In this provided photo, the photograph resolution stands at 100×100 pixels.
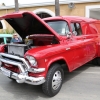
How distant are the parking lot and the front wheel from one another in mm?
150

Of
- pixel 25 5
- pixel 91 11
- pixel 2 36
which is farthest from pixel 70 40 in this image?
pixel 25 5

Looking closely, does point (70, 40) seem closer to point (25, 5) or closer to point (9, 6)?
point (25, 5)

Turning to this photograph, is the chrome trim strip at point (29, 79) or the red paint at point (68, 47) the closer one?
the chrome trim strip at point (29, 79)

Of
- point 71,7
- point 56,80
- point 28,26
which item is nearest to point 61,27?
point 28,26

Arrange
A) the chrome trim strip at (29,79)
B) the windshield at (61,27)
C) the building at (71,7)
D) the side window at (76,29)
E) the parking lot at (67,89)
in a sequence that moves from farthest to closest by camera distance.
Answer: the building at (71,7)
the side window at (76,29)
the windshield at (61,27)
the parking lot at (67,89)
the chrome trim strip at (29,79)

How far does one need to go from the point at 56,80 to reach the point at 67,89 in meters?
0.56

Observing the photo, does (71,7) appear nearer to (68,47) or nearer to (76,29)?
(76,29)

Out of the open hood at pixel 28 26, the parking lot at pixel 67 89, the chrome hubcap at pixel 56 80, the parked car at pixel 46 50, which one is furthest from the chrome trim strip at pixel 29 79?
the open hood at pixel 28 26

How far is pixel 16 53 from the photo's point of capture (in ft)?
15.5

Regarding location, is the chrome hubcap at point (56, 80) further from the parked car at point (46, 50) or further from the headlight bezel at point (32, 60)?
the headlight bezel at point (32, 60)

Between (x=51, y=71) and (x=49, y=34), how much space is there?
113 cm

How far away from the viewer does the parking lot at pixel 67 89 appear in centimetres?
440

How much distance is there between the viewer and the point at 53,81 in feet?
14.5

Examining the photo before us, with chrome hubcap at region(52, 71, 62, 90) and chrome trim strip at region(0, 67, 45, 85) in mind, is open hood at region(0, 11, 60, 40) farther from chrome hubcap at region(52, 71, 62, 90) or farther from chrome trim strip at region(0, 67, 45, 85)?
chrome trim strip at region(0, 67, 45, 85)
